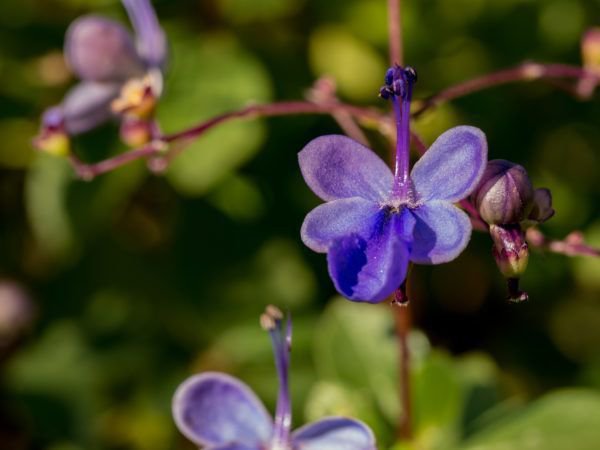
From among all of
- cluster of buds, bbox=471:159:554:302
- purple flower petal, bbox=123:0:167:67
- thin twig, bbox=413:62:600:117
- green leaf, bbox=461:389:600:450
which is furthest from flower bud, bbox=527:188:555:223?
purple flower petal, bbox=123:0:167:67

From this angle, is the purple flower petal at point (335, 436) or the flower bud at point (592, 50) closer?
the purple flower petal at point (335, 436)

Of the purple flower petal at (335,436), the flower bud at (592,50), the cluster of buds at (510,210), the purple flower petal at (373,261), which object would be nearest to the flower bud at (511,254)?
the cluster of buds at (510,210)

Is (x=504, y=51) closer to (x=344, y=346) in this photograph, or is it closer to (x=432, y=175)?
(x=344, y=346)

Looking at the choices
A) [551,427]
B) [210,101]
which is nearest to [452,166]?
[551,427]

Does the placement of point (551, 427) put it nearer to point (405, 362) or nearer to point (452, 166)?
point (405, 362)

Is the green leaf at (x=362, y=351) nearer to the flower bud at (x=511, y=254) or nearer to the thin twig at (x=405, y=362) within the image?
the thin twig at (x=405, y=362)

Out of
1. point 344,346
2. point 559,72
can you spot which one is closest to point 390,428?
point 344,346

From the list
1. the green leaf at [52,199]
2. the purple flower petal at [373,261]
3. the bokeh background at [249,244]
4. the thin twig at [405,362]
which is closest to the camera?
the purple flower petal at [373,261]
